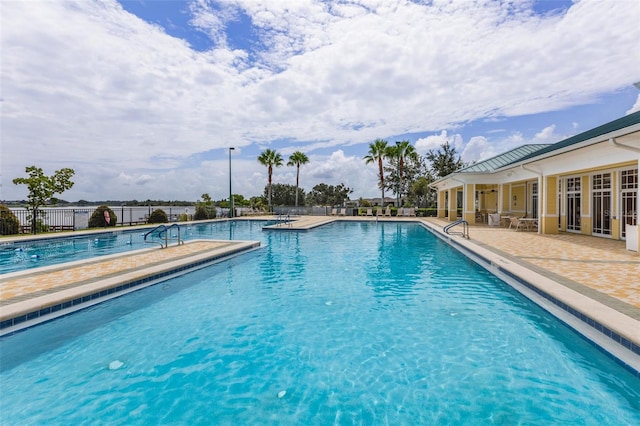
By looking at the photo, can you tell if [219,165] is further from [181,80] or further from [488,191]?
[488,191]

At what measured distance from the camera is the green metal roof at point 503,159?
20312 millimetres

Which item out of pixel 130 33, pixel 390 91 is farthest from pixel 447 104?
pixel 130 33

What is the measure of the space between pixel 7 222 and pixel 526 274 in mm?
20313

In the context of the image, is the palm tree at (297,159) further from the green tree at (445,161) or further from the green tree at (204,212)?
the green tree at (445,161)

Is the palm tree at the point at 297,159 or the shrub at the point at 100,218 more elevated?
the palm tree at the point at 297,159

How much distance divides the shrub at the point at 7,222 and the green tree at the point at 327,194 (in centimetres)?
4262

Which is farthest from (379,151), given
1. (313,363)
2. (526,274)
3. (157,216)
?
(313,363)

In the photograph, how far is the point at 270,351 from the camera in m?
4.23

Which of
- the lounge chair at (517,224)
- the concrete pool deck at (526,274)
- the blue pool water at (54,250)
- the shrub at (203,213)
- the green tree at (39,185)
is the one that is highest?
the green tree at (39,185)

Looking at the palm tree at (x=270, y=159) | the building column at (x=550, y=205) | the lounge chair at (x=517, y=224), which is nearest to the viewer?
the building column at (x=550, y=205)

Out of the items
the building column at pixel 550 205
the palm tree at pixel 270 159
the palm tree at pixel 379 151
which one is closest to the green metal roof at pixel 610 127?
the building column at pixel 550 205

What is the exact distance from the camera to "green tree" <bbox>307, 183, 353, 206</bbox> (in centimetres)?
5681

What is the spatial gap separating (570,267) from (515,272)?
4.95ft

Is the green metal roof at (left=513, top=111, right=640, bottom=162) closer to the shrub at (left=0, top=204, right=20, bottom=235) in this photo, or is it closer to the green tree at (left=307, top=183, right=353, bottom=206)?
the shrub at (left=0, top=204, right=20, bottom=235)
